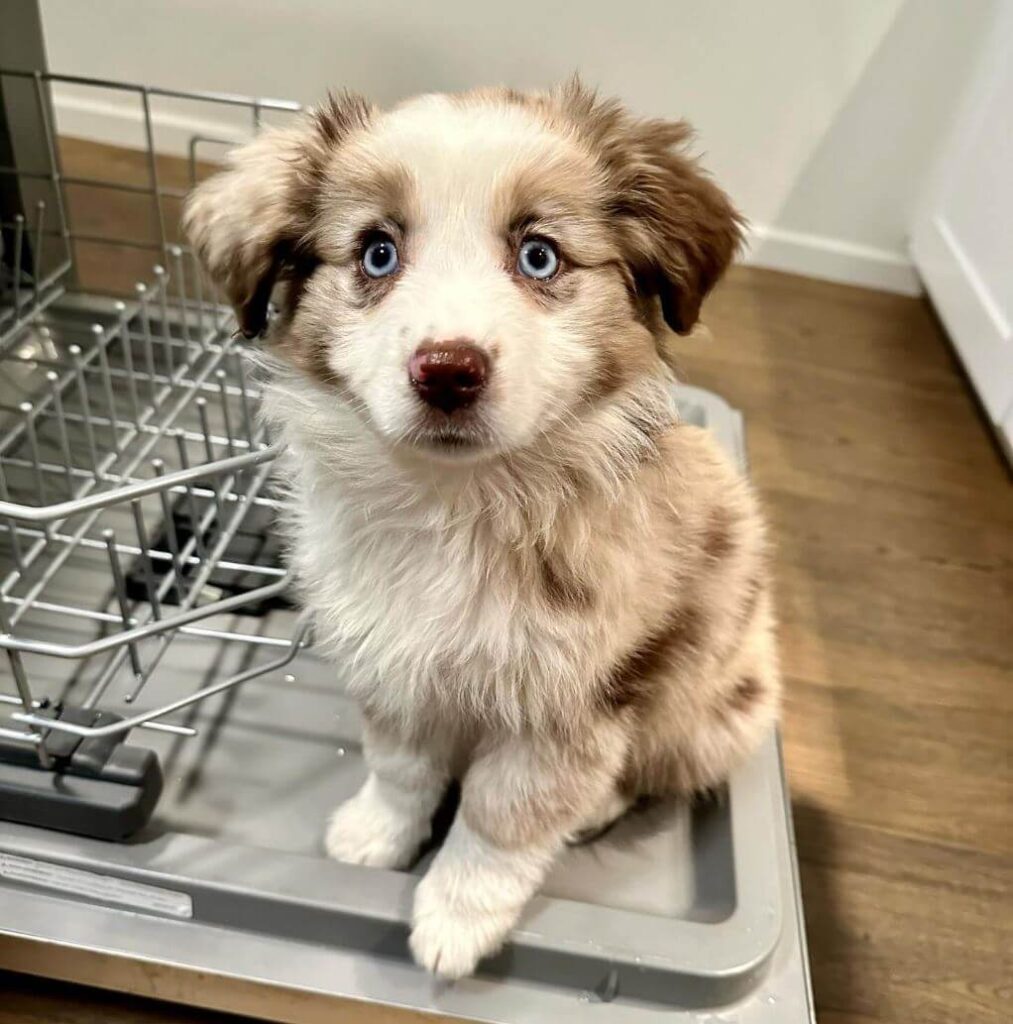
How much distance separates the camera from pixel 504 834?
3.26 ft

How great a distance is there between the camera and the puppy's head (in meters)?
0.78

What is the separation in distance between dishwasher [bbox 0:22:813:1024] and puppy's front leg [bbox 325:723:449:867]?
4cm

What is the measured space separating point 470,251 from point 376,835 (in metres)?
0.67

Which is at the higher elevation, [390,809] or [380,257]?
[380,257]

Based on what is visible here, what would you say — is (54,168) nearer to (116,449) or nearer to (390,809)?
(116,449)

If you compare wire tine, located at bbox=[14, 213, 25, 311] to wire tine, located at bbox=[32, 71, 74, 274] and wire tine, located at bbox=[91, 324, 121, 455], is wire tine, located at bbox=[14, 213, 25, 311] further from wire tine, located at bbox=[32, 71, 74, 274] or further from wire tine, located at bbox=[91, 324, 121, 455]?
wire tine, located at bbox=[91, 324, 121, 455]

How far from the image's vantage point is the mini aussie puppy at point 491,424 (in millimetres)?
817

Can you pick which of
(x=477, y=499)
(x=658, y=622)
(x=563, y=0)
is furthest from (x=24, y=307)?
(x=563, y=0)

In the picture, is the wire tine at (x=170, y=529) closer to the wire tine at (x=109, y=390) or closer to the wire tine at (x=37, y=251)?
the wire tine at (x=109, y=390)

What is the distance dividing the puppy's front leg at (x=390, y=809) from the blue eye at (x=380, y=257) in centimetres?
51

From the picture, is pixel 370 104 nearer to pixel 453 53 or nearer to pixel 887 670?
pixel 887 670

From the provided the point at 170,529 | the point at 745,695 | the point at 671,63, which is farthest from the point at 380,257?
the point at 671,63

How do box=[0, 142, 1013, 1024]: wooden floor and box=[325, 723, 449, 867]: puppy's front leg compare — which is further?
box=[0, 142, 1013, 1024]: wooden floor

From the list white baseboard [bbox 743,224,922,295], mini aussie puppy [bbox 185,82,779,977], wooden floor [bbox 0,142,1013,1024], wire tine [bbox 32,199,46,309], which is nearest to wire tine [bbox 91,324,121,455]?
wire tine [bbox 32,199,46,309]
